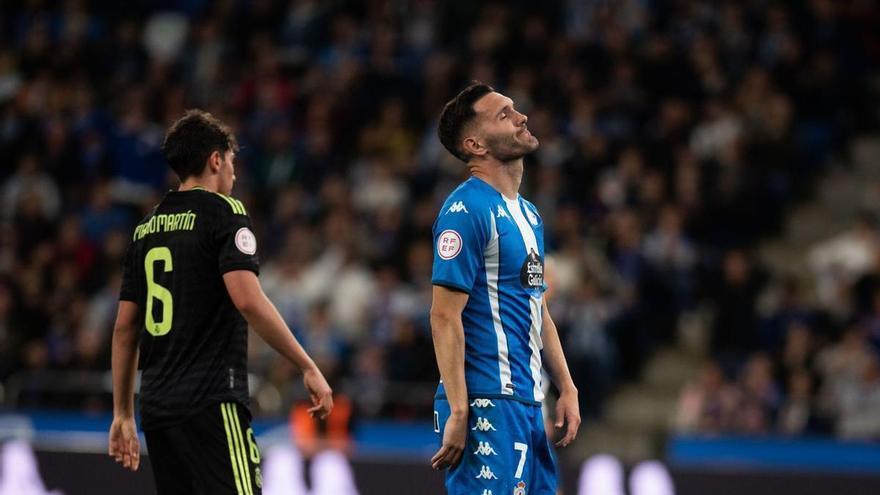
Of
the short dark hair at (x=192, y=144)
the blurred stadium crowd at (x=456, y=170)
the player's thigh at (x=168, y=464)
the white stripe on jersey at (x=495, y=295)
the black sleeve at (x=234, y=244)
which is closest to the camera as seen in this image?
the white stripe on jersey at (x=495, y=295)

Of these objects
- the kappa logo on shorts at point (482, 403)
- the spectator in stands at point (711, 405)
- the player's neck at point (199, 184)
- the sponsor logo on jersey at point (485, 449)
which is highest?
the player's neck at point (199, 184)

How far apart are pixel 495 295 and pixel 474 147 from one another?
2.07ft

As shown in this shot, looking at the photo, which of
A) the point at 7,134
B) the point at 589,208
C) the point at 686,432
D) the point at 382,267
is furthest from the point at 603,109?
the point at 7,134

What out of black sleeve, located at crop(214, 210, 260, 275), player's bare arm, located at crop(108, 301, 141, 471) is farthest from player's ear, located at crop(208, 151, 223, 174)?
player's bare arm, located at crop(108, 301, 141, 471)

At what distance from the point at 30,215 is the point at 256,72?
11.1 ft

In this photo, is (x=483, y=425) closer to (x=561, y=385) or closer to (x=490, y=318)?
(x=490, y=318)

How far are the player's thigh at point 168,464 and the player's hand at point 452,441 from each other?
109cm

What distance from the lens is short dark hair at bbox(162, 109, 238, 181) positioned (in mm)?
5602

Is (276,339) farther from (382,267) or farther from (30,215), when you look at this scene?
(30,215)

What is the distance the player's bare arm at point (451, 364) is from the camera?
5047mm

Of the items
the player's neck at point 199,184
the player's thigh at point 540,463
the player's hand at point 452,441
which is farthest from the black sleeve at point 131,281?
the player's thigh at point 540,463

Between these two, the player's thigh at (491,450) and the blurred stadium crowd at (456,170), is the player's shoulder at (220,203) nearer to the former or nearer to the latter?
the player's thigh at (491,450)

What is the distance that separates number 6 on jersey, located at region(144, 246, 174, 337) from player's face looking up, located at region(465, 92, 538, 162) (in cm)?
131

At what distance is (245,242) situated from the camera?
543 centimetres
